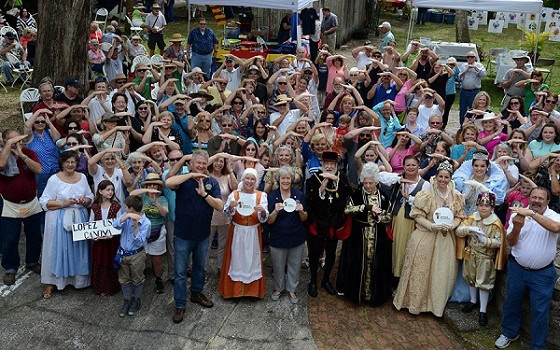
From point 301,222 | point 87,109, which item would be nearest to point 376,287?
point 301,222

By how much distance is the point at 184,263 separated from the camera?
5934 mm

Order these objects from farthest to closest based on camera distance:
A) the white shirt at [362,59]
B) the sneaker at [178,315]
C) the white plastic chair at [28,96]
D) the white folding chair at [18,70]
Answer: the white folding chair at [18,70]
the white shirt at [362,59]
the white plastic chair at [28,96]
the sneaker at [178,315]

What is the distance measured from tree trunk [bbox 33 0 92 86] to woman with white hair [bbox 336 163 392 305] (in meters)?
6.63

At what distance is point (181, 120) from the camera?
827 cm

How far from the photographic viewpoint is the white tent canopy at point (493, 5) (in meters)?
13.2

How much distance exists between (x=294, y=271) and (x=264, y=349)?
100 centimetres

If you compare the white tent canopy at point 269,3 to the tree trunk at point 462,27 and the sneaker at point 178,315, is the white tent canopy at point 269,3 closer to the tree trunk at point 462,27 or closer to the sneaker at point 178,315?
the sneaker at point 178,315

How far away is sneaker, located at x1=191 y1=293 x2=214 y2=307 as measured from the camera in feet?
20.7

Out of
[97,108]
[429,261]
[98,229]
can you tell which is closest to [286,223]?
[429,261]

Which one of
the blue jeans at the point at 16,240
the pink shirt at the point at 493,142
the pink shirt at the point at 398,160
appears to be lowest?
the blue jeans at the point at 16,240

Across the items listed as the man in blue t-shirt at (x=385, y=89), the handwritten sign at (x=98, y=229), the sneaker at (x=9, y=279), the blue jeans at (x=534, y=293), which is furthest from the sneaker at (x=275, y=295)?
the man in blue t-shirt at (x=385, y=89)

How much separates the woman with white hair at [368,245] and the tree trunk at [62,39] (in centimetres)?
663

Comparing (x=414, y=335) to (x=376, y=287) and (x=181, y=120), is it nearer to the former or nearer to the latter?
(x=376, y=287)

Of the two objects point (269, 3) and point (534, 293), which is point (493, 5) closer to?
point (269, 3)
